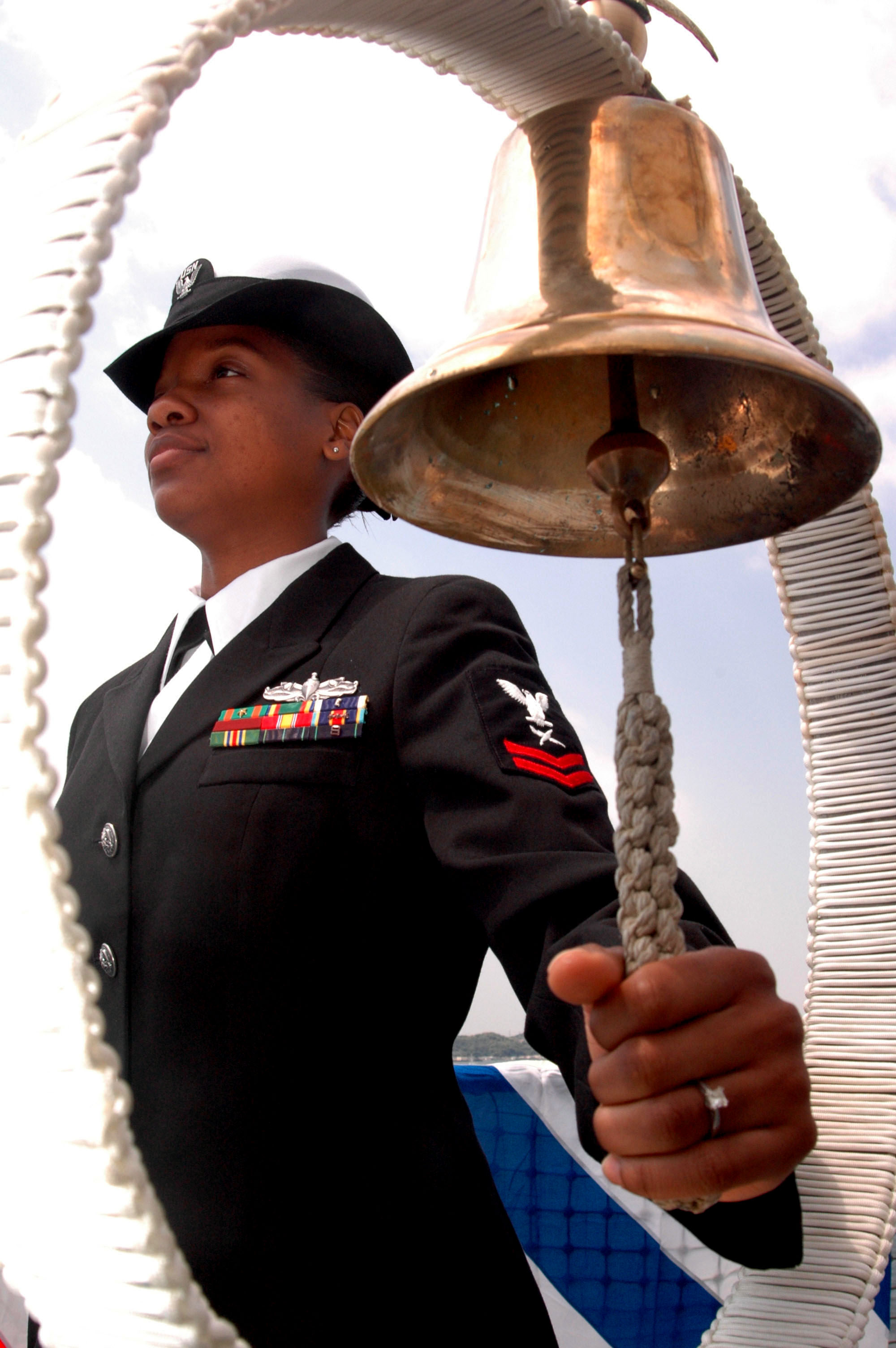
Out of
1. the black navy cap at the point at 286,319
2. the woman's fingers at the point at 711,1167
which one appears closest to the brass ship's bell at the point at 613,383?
the woman's fingers at the point at 711,1167

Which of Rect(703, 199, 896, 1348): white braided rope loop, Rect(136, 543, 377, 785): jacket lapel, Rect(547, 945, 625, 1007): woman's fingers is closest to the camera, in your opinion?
Rect(547, 945, 625, 1007): woman's fingers

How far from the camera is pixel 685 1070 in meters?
0.68

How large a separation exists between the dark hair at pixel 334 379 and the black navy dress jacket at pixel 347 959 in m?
0.52

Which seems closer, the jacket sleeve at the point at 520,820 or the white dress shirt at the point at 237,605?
the jacket sleeve at the point at 520,820

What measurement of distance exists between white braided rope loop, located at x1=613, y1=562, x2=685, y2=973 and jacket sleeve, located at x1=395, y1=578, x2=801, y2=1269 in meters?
0.20

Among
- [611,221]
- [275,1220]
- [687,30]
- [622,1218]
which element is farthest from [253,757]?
[622,1218]

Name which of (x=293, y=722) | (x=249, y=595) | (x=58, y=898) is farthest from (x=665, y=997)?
(x=249, y=595)

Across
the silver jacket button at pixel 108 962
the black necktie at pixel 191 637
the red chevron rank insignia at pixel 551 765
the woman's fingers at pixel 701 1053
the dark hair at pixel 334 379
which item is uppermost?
the dark hair at pixel 334 379

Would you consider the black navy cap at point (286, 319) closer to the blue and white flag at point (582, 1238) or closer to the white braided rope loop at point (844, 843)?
the white braided rope loop at point (844, 843)

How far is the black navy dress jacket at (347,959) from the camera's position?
116 centimetres

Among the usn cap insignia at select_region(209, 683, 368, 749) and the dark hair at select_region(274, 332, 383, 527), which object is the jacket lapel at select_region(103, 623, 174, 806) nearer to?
the usn cap insignia at select_region(209, 683, 368, 749)

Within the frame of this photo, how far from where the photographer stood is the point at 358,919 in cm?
131

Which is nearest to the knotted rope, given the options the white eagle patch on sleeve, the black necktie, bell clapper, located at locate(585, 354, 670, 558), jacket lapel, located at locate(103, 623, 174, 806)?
bell clapper, located at locate(585, 354, 670, 558)

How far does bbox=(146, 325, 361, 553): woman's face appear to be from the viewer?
5.39ft
